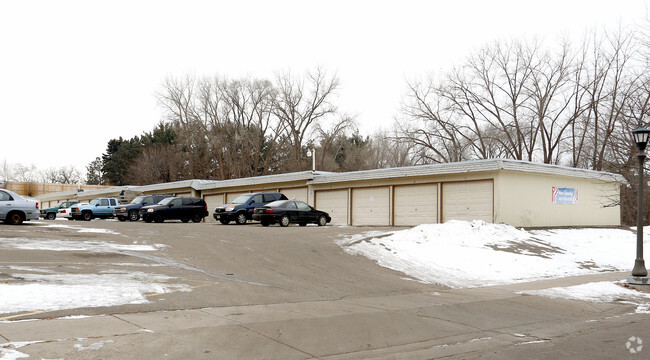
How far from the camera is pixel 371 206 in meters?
30.5

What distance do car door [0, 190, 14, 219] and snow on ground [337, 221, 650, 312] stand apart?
13292mm

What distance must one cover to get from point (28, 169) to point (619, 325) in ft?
377

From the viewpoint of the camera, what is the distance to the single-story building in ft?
80.7

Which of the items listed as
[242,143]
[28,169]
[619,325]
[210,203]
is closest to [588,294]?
[619,325]

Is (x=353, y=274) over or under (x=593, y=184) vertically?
under

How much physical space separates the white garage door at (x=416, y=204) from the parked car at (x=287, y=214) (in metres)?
3.99

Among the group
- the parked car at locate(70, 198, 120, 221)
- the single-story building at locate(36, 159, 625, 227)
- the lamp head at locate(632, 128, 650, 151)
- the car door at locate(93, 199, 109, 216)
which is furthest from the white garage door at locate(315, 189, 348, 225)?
Answer: the lamp head at locate(632, 128, 650, 151)

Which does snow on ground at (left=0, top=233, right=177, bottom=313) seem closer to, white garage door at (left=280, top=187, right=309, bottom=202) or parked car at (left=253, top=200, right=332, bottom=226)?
parked car at (left=253, top=200, right=332, bottom=226)

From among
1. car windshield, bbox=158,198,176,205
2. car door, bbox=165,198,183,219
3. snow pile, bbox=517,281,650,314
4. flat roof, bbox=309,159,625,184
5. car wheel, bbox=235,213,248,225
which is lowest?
snow pile, bbox=517,281,650,314

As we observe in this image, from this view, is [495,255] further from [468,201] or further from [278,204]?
[278,204]

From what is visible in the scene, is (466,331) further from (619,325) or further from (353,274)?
(353,274)

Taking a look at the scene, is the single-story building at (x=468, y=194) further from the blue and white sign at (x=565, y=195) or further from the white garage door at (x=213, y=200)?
the white garage door at (x=213, y=200)

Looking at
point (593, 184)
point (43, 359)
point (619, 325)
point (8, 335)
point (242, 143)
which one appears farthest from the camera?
point (242, 143)

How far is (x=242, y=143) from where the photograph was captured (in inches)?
2335
